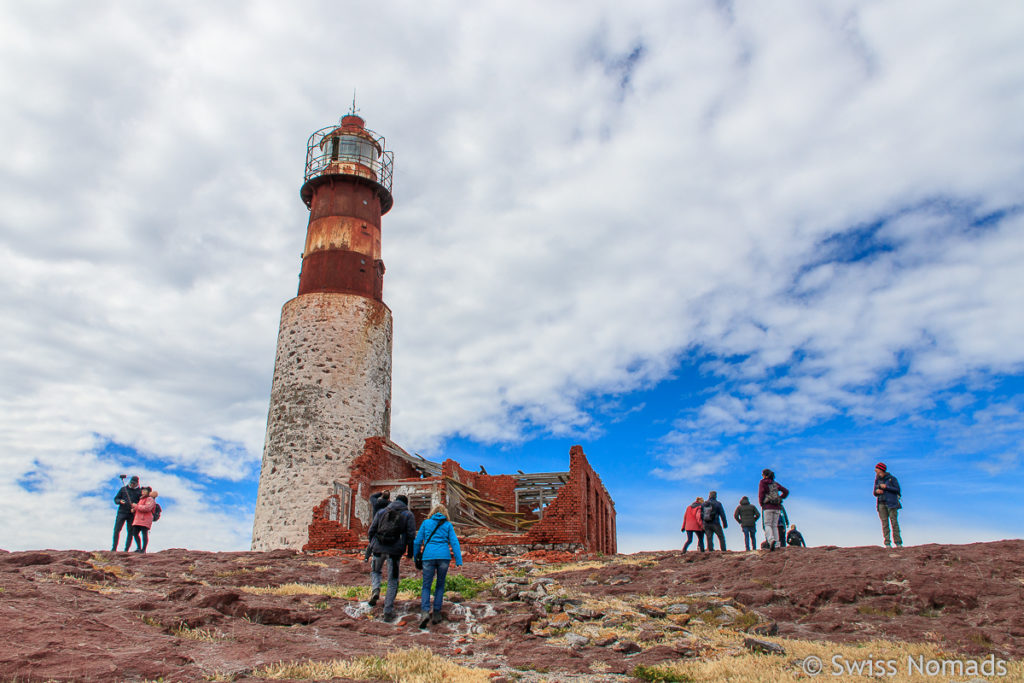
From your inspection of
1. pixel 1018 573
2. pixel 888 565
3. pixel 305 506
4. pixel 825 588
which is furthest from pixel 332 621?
pixel 305 506

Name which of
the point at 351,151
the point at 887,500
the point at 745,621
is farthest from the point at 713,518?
the point at 351,151

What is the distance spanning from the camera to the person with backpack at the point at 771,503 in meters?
14.3

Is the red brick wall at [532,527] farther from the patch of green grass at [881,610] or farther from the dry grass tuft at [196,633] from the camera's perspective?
the dry grass tuft at [196,633]

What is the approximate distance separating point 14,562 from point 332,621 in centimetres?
596

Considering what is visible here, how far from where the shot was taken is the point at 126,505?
15.9m

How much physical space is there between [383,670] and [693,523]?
35.6 ft

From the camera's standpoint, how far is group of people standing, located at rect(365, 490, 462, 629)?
993cm

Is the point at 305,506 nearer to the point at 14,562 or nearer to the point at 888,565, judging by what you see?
the point at 14,562

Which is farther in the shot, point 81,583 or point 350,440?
point 350,440

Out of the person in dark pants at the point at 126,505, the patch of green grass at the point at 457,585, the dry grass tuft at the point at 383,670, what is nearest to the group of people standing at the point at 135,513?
the person in dark pants at the point at 126,505

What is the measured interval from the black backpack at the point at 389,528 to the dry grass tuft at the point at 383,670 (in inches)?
120

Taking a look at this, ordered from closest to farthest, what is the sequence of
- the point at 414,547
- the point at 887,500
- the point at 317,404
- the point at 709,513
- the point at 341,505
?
the point at 414,547, the point at 887,500, the point at 709,513, the point at 341,505, the point at 317,404

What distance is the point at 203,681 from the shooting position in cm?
598

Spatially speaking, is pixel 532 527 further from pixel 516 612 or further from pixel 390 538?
pixel 390 538
